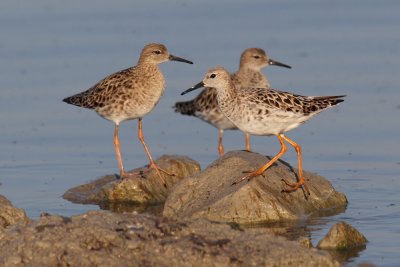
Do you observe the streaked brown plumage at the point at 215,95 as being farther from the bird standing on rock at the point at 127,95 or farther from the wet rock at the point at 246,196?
the wet rock at the point at 246,196

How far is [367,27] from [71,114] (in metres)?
5.83

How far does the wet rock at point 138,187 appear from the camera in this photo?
13320mm

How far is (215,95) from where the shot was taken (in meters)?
16.0

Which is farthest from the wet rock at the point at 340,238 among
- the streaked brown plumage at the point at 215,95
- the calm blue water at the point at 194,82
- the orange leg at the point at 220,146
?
the orange leg at the point at 220,146

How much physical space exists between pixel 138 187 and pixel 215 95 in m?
2.99

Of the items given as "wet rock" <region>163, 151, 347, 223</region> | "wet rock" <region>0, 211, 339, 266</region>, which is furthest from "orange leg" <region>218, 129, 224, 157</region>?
"wet rock" <region>0, 211, 339, 266</region>

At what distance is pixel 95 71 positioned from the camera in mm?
18328

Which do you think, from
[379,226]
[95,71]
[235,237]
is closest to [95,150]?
[95,71]

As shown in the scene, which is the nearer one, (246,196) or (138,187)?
(246,196)

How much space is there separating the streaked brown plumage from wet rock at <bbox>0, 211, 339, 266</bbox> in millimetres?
5884

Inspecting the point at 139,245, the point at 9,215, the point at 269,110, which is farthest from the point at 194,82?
the point at 139,245

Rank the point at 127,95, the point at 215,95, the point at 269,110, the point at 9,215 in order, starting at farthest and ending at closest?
the point at 215,95 → the point at 127,95 → the point at 269,110 → the point at 9,215

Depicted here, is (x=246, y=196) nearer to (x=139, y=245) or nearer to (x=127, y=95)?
A: (x=139, y=245)

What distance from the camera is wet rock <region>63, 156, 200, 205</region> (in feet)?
43.7
